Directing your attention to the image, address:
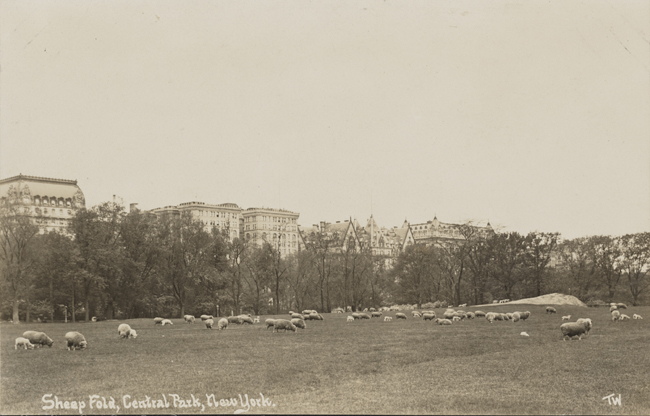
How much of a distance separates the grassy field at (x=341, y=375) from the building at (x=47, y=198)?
610 inches

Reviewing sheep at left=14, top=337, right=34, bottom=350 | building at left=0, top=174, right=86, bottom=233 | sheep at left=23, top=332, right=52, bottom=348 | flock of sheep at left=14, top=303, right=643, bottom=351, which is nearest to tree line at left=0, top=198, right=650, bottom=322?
building at left=0, top=174, right=86, bottom=233

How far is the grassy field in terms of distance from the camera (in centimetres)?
1574

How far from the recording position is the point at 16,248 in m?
52.3

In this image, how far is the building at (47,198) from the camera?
42.0 metres

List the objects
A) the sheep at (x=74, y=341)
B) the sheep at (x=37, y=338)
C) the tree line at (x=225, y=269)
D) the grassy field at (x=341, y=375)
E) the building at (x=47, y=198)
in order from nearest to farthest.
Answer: the grassy field at (x=341, y=375) → the sheep at (x=74, y=341) → the sheep at (x=37, y=338) → the building at (x=47, y=198) → the tree line at (x=225, y=269)

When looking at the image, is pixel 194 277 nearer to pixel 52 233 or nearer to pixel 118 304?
pixel 118 304

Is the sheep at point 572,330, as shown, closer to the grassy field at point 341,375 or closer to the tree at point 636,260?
the grassy field at point 341,375

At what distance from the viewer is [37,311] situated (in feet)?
201

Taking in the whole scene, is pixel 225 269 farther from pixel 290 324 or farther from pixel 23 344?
pixel 23 344

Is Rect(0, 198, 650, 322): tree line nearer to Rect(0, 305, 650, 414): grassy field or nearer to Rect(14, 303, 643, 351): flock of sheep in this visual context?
Rect(14, 303, 643, 351): flock of sheep

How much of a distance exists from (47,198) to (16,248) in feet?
35.7

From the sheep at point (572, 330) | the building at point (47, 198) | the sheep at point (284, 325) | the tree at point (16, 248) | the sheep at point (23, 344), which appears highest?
the building at point (47, 198)

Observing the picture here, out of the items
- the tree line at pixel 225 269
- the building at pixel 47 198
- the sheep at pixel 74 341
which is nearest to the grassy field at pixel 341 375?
the sheep at pixel 74 341

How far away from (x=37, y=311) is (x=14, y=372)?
45.6 metres
